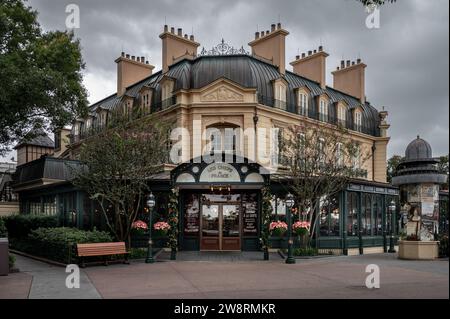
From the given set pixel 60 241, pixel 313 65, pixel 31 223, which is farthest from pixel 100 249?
pixel 313 65

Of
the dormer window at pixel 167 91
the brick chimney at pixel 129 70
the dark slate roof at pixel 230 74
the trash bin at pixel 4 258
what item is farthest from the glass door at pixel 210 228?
the brick chimney at pixel 129 70

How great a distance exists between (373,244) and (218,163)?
9.66 m

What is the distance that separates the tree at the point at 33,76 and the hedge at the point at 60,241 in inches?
173

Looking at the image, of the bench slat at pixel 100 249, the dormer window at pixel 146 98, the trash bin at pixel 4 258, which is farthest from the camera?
the dormer window at pixel 146 98

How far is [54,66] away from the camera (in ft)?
60.9

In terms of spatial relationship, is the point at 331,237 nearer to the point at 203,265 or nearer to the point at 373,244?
the point at 373,244

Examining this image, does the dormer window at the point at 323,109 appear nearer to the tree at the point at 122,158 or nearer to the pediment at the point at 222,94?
the pediment at the point at 222,94

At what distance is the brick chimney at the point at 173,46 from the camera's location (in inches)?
1047

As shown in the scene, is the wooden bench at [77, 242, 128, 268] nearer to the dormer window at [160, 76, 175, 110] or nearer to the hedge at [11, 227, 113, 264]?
the hedge at [11, 227, 113, 264]

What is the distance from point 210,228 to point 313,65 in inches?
580

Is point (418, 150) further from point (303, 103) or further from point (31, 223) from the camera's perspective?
point (31, 223)

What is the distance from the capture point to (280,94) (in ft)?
82.7

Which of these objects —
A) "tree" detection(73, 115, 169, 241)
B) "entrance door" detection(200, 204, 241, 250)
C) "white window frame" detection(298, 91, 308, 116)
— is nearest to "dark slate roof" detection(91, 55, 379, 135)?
"white window frame" detection(298, 91, 308, 116)

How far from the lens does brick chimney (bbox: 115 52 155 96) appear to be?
30.5 m
